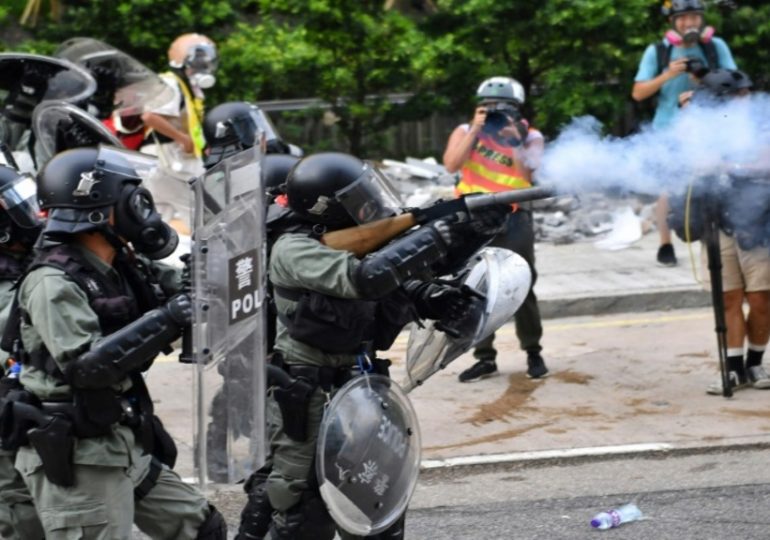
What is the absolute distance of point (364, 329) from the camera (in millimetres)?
5355

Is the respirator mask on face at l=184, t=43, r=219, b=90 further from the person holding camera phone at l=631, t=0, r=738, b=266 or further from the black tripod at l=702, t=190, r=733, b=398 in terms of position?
the black tripod at l=702, t=190, r=733, b=398

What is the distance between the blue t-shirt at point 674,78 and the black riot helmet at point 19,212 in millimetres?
4985

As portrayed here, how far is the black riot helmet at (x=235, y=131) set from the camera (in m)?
6.62

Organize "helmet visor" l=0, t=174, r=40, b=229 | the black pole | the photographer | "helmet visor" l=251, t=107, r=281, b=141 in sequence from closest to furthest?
1. "helmet visor" l=0, t=174, r=40, b=229
2. "helmet visor" l=251, t=107, r=281, b=141
3. the photographer
4. the black pole

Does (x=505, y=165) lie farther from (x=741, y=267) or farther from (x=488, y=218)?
(x=488, y=218)

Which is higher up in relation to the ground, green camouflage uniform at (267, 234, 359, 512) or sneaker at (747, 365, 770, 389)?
green camouflage uniform at (267, 234, 359, 512)

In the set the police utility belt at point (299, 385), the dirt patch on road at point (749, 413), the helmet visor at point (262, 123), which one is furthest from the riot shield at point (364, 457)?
the dirt patch on road at point (749, 413)

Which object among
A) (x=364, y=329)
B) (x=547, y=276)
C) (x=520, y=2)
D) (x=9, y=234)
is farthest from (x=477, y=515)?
(x=520, y=2)

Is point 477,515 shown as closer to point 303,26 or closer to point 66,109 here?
point 66,109

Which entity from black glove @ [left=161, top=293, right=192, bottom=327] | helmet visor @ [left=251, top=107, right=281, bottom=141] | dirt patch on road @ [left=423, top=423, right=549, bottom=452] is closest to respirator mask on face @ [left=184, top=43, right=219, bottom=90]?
helmet visor @ [left=251, top=107, right=281, bottom=141]

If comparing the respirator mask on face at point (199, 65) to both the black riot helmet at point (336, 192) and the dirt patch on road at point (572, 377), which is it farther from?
the black riot helmet at point (336, 192)

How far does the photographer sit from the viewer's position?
7.98 metres

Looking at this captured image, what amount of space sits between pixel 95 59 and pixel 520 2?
4109mm

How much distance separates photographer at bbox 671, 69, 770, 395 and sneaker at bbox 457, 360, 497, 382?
1245 millimetres
